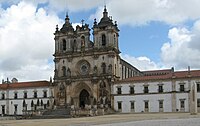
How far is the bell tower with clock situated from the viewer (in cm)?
7162

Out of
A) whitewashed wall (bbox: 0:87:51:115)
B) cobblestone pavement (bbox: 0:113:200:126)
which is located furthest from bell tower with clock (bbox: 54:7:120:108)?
cobblestone pavement (bbox: 0:113:200:126)

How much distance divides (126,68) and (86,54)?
12.0 metres

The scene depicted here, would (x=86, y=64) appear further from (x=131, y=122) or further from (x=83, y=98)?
(x=131, y=122)

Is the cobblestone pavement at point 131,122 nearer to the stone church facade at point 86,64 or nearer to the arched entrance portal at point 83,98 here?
the stone church facade at point 86,64

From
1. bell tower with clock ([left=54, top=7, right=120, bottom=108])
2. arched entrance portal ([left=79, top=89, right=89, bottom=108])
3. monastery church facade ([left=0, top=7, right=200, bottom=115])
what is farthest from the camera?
arched entrance portal ([left=79, top=89, right=89, bottom=108])

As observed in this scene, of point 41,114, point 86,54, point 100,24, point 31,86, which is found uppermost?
point 100,24

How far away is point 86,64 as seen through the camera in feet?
245

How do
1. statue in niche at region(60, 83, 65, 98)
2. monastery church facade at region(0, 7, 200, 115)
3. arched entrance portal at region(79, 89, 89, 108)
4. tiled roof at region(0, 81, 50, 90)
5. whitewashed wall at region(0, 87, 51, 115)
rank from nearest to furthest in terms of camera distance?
monastery church facade at region(0, 7, 200, 115) → statue in niche at region(60, 83, 65, 98) → arched entrance portal at region(79, 89, 89, 108) → whitewashed wall at region(0, 87, 51, 115) → tiled roof at region(0, 81, 50, 90)

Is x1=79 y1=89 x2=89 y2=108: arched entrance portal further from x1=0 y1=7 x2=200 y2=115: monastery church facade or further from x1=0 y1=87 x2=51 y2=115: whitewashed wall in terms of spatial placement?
x1=0 y1=87 x2=51 y2=115: whitewashed wall

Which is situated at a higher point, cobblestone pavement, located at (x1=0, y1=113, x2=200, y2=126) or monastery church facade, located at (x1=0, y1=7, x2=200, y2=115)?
monastery church facade, located at (x1=0, y1=7, x2=200, y2=115)

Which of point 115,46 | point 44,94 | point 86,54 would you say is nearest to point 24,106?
point 44,94

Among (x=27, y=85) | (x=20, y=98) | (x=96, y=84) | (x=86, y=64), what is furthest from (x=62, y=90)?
(x=20, y=98)

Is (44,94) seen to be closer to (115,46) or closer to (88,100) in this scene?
(88,100)

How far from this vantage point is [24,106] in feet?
250
